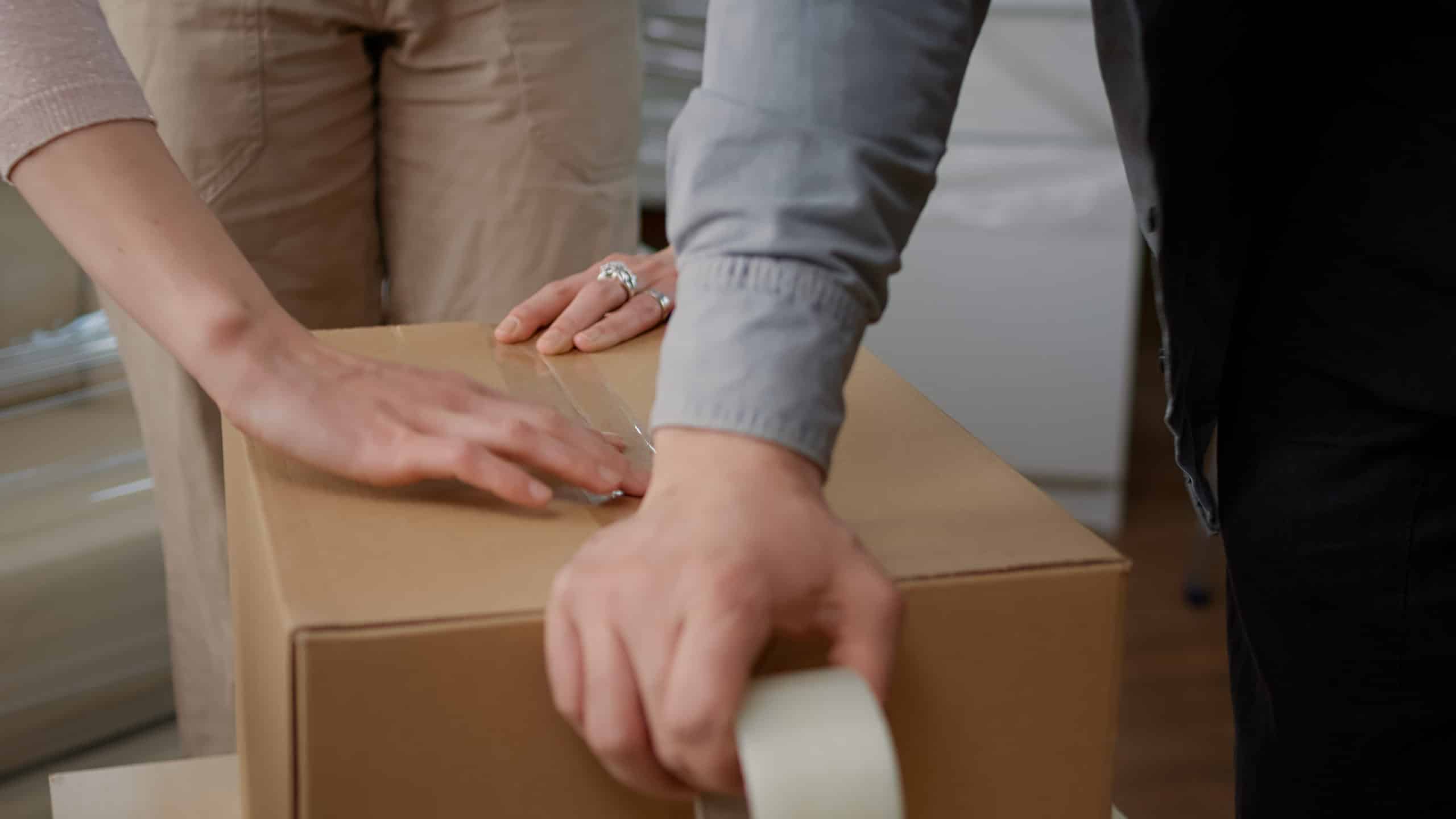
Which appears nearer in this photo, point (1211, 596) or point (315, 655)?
point (315, 655)

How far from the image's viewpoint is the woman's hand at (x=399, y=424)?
596 mm

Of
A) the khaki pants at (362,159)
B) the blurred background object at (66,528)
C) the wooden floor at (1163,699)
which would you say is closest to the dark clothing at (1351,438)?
the khaki pants at (362,159)

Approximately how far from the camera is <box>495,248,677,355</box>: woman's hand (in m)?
0.82

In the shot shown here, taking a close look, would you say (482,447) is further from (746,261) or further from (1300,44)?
(1300,44)

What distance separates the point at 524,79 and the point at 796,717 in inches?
26.7

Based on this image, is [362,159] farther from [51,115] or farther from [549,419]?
[549,419]

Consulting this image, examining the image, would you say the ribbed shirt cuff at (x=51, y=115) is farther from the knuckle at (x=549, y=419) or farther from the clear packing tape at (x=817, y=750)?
the clear packing tape at (x=817, y=750)

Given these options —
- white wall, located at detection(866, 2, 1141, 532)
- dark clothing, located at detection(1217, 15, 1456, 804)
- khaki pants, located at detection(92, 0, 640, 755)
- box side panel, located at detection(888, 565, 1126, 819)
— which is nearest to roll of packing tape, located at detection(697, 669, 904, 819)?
box side panel, located at detection(888, 565, 1126, 819)

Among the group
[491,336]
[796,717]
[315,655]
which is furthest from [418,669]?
[491,336]

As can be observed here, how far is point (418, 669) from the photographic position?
0.47 m

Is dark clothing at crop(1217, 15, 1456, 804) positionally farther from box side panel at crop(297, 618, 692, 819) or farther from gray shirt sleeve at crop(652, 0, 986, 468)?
box side panel at crop(297, 618, 692, 819)

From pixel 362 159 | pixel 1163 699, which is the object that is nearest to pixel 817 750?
pixel 362 159

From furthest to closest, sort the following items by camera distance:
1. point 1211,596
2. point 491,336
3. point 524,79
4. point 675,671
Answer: point 1211,596
point 524,79
point 491,336
point 675,671

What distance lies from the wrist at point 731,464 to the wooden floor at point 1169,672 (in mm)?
1247
